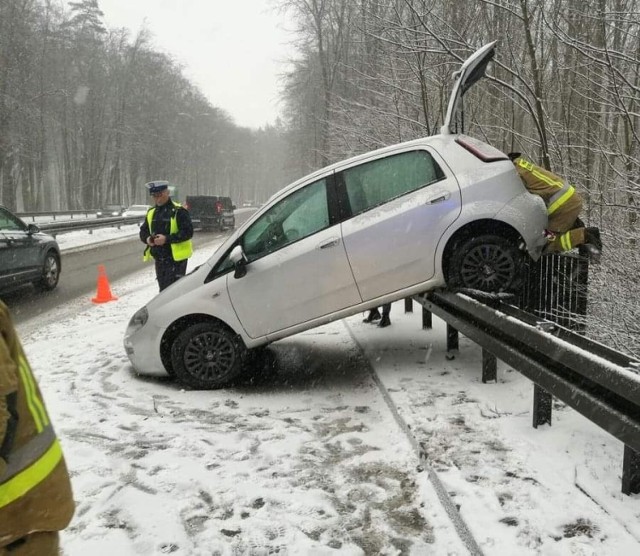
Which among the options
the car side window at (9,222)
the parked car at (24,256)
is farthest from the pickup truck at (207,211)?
the car side window at (9,222)

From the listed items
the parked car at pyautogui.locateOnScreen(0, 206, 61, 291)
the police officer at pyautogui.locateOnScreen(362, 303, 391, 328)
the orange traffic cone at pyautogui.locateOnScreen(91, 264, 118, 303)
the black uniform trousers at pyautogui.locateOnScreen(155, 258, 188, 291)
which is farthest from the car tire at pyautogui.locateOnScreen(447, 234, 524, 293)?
the parked car at pyautogui.locateOnScreen(0, 206, 61, 291)

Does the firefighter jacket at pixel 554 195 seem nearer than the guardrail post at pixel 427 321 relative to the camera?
Yes

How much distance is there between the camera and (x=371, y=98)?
63.9 ft

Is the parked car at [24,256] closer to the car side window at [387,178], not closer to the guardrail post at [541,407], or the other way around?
the car side window at [387,178]

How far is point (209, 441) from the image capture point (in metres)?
4.12

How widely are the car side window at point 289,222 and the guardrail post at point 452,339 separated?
1939 mm

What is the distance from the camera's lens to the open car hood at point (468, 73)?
16.9ft

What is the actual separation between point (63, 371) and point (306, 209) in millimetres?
3086

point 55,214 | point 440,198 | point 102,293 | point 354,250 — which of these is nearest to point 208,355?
point 354,250

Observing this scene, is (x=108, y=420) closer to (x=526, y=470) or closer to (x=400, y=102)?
(x=526, y=470)

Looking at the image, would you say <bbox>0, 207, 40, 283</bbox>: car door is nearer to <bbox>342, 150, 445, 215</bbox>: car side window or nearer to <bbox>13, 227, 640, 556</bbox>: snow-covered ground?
<bbox>13, 227, 640, 556</bbox>: snow-covered ground

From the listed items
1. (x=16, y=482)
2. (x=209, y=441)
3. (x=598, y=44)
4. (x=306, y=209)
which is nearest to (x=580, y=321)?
(x=306, y=209)

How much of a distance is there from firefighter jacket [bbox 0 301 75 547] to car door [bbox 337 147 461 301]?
3.70 m

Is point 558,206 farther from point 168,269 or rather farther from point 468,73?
point 168,269
